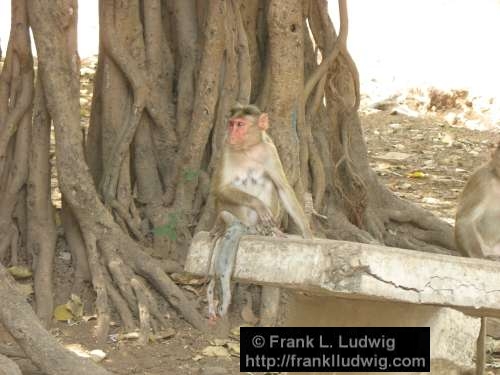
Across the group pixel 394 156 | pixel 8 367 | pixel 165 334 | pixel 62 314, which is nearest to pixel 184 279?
pixel 165 334

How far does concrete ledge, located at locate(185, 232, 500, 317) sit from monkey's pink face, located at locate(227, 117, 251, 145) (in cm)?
107

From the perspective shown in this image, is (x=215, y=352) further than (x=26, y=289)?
No

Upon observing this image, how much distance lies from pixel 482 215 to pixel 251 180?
4.80 feet

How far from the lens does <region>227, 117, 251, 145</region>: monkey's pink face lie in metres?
5.52

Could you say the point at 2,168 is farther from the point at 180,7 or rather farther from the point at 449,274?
the point at 449,274

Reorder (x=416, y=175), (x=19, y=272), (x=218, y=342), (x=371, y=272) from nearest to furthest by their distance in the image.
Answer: (x=371, y=272)
(x=218, y=342)
(x=19, y=272)
(x=416, y=175)

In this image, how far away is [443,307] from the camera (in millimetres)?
4785

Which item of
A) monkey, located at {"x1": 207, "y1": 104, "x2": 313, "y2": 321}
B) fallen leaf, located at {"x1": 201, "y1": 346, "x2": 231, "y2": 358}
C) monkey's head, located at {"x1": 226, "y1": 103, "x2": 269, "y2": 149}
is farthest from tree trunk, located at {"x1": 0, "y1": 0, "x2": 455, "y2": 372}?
monkey's head, located at {"x1": 226, "y1": 103, "x2": 269, "y2": 149}

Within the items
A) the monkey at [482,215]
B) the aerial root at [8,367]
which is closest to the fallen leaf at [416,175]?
the monkey at [482,215]

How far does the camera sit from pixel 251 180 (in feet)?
18.8

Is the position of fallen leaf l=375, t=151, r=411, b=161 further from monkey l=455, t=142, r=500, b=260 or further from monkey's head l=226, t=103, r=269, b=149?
monkey's head l=226, t=103, r=269, b=149

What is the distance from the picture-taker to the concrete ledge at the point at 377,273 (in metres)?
4.27

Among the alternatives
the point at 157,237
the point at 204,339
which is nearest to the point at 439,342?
the point at 204,339

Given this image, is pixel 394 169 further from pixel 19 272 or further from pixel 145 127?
pixel 19 272
